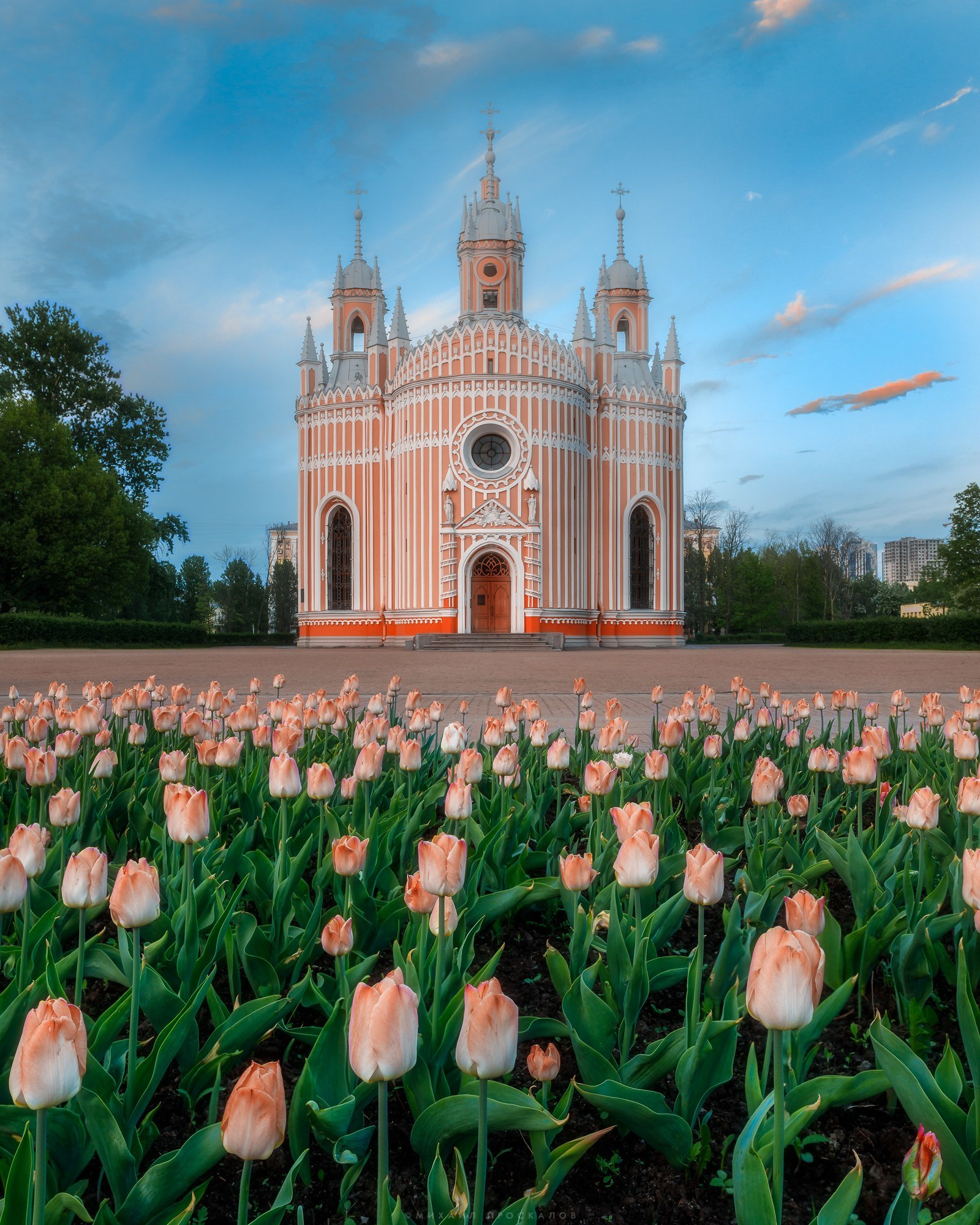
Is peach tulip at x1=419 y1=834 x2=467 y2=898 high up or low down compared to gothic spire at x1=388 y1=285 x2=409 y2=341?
down

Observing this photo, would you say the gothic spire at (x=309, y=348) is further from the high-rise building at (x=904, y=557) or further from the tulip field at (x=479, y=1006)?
the high-rise building at (x=904, y=557)

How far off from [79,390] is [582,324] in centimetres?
2293

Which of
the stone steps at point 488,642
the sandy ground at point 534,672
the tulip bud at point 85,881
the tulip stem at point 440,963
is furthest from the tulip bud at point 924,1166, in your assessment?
the stone steps at point 488,642

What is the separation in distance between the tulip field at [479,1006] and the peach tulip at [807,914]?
12 mm

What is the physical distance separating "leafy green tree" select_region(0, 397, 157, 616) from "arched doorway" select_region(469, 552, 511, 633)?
14.1 metres

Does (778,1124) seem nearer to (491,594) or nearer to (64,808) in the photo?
(64,808)

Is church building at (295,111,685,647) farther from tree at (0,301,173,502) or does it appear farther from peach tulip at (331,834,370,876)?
peach tulip at (331,834,370,876)

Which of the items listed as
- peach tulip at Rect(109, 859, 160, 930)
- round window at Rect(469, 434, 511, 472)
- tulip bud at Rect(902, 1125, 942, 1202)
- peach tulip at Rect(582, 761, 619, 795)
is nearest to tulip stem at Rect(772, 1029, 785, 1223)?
tulip bud at Rect(902, 1125, 942, 1202)

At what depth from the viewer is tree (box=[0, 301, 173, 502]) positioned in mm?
40125

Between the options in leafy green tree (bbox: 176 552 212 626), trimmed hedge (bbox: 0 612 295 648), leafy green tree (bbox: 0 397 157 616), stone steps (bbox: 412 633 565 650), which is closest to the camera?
trimmed hedge (bbox: 0 612 295 648)

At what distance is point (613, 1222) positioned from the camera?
5.29 ft

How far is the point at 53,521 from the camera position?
33.2 m

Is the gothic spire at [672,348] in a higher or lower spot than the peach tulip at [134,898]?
higher

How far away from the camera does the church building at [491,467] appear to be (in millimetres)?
35531
